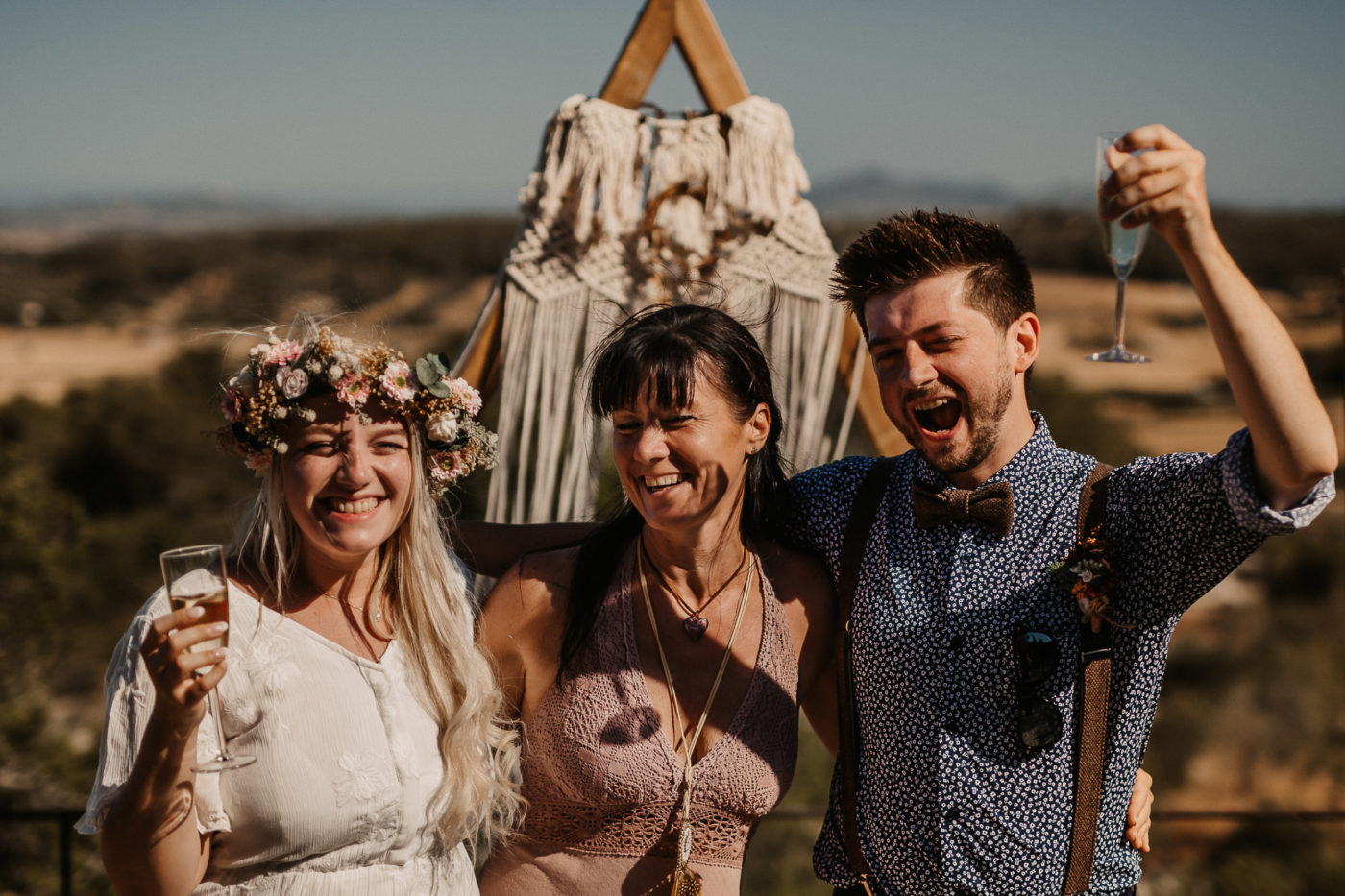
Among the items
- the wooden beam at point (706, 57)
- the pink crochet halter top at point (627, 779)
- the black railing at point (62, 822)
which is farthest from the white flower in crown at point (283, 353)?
the black railing at point (62, 822)

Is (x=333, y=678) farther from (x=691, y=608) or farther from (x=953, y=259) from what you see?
(x=953, y=259)

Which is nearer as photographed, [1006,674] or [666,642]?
[1006,674]

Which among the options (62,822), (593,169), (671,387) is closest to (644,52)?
(593,169)

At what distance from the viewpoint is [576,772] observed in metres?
2.24

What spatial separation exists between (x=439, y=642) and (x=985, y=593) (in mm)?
1029

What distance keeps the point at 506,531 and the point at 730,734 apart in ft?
2.29

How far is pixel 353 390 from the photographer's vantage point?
6.83 ft

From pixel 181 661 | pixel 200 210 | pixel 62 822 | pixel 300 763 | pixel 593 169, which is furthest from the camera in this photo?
pixel 200 210

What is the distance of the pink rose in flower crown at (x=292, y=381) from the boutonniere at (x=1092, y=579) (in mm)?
1365

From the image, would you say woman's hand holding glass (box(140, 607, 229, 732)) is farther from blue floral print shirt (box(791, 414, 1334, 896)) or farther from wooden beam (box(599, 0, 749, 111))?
wooden beam (box(599, 0, 749, 111))

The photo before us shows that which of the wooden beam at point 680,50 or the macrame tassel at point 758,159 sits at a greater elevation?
the wooden beam at point 680,50

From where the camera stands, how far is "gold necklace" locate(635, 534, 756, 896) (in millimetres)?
2221

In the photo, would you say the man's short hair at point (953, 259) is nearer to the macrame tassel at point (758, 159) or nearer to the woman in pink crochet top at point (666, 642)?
the woman in pink crochet top at point (666, 642)

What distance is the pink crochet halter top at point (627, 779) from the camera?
7.33 feet
